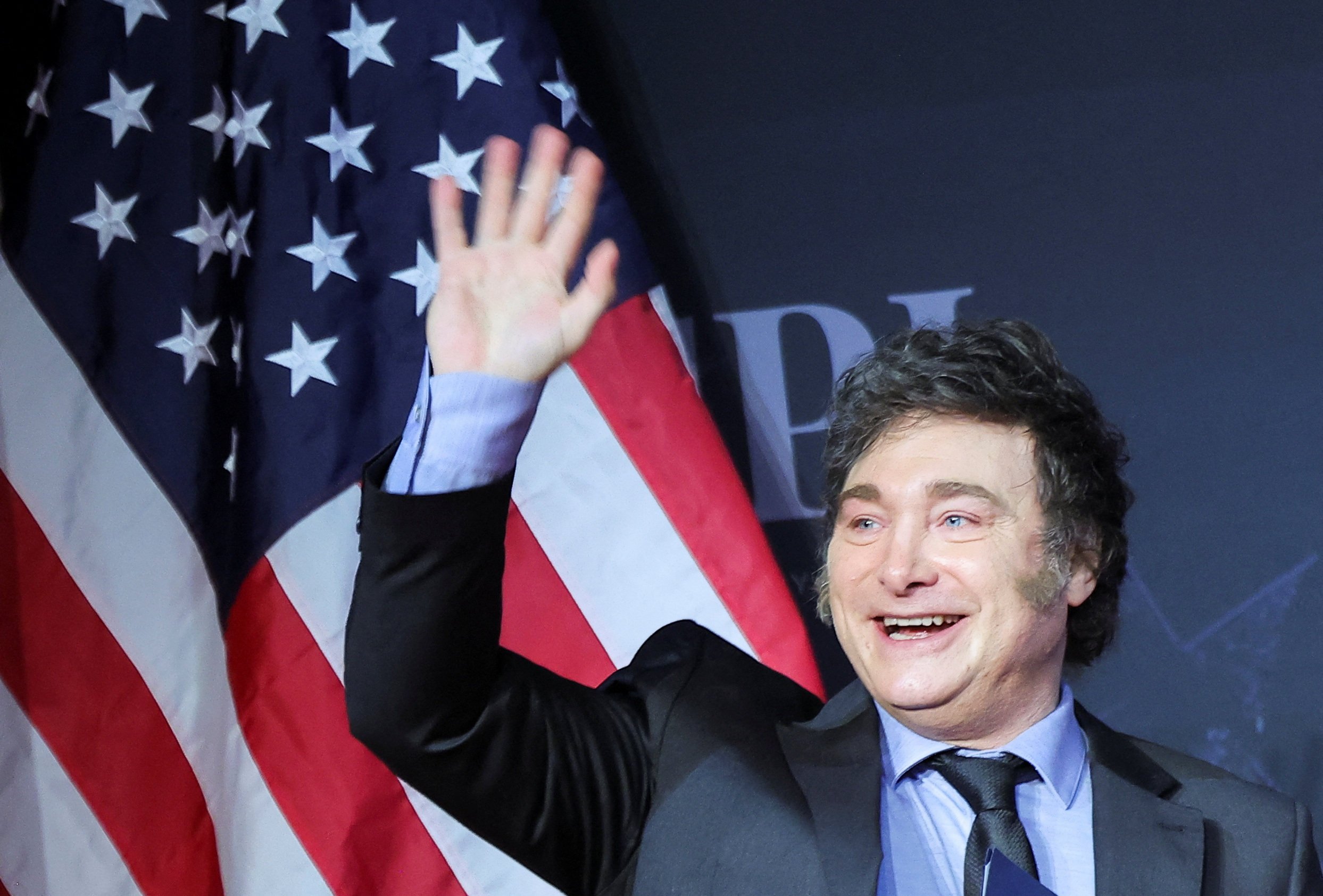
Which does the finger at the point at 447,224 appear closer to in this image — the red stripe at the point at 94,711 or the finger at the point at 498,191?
the finger at the point at 498,191

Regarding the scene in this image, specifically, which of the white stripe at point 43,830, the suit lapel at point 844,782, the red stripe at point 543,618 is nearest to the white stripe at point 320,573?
the red stripe at point 543,618

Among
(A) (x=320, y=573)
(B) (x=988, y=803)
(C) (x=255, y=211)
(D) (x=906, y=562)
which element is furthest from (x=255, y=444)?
(B) (x=988, y=803)

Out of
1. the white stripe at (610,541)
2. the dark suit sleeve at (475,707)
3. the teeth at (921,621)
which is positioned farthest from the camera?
the white stripe at (610,541)

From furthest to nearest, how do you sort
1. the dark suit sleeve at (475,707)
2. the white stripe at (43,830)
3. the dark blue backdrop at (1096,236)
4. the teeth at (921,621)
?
the dark blue backdrop at (1096,236)
the white stripe at (43,830)
the teeth at (921,621)
the dark suit sleeve at (475,707)

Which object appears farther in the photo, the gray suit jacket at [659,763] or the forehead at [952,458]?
the forehead at [952,458]

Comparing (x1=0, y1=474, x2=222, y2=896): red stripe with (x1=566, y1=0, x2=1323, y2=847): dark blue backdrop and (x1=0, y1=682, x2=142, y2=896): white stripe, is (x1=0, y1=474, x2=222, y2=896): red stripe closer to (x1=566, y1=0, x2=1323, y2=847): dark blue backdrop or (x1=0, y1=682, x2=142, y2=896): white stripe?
(x1=0, y1=682, x2=142, y2=896): white stripe

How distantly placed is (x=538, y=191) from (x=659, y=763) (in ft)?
1.73

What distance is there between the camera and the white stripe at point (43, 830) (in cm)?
186

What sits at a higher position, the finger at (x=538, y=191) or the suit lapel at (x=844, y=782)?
the finger at (x=538, y=191)

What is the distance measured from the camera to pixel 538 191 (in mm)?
1121

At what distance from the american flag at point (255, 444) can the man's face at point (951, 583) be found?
0.60m

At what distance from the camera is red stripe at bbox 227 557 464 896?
6.21ft

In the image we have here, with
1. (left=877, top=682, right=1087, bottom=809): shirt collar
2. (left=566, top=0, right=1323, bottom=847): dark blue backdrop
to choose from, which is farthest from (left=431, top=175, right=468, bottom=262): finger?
(left=566, top=0, right=1323, bottom=847): dark blue backdrop

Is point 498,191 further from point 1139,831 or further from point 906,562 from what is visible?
point 1139,831
